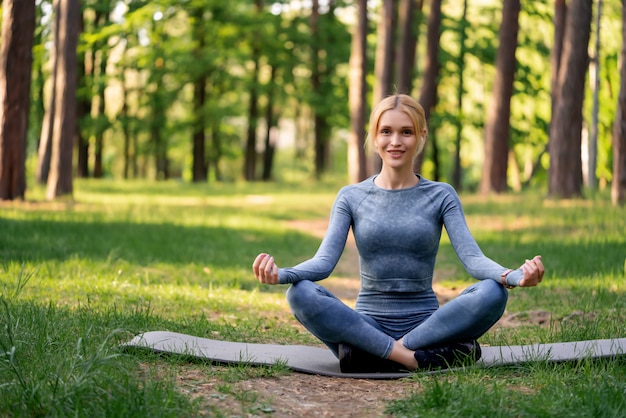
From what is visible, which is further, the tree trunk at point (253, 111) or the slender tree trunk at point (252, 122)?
the slender tree trunk at point (252, 122)

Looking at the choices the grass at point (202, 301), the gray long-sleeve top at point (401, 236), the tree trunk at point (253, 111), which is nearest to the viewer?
the grass at point (202, 301)

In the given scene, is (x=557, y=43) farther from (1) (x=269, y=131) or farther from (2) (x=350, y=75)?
(1) (x=269, y=131)

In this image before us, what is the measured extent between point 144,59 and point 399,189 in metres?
30.4

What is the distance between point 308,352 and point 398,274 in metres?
0.85

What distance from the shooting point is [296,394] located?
487 cm

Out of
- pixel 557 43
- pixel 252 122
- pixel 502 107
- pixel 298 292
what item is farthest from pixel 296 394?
pixel 252 122

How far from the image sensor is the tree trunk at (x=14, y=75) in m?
15.8

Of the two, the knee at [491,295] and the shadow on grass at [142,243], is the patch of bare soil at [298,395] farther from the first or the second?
the shadow on grass at [142,243]

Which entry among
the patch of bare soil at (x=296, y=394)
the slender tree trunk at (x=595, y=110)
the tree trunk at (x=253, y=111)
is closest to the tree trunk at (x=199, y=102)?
the tree trunk at (x=253, y=111)

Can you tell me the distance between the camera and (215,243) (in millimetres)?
13602

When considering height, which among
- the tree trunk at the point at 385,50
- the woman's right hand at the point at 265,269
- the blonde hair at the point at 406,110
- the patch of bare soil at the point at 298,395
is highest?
the tree trunk at the point at 385,50

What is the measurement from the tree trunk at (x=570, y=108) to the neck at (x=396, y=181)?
46.0ft

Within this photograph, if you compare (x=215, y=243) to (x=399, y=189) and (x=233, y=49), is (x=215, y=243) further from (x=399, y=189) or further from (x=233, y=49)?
(x=233, y=49)

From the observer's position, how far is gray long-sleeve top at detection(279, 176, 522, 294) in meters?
5.56
